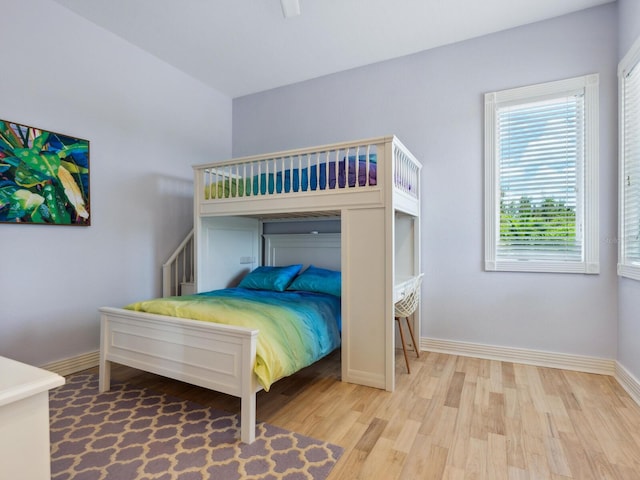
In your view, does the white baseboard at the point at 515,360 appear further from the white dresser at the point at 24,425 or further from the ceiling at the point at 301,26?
the ceiling at the point at 301,26

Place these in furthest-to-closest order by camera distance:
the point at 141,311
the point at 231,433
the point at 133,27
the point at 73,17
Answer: the point at 133,27
the point at 73,17
the point at 141,311
the point at 231,433

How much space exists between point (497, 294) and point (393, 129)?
1.85 metres

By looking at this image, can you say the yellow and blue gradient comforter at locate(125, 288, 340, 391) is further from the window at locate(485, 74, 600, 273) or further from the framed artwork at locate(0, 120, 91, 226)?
the window at locate(485, 74, 600, 273)

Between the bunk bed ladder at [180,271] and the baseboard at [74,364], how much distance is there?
78 cm

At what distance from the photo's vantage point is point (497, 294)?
2.94 metres

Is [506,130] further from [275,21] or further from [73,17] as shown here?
[73,17]

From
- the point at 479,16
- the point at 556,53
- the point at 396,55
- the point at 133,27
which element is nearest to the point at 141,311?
the point at 133,27

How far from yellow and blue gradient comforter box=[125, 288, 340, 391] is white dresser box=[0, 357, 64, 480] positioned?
0.97 metres

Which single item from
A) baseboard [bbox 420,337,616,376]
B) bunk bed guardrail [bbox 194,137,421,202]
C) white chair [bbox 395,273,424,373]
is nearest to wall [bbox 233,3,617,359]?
baseboard [bbox 420,337,616,376]

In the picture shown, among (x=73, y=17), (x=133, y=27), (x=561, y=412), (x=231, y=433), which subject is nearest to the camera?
(x=231, y=433)

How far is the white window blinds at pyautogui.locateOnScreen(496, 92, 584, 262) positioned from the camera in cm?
272

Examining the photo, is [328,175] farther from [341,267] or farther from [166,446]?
[166,446]

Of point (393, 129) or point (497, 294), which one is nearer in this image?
point (497, 294)

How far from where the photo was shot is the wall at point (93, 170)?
7.88 feet
